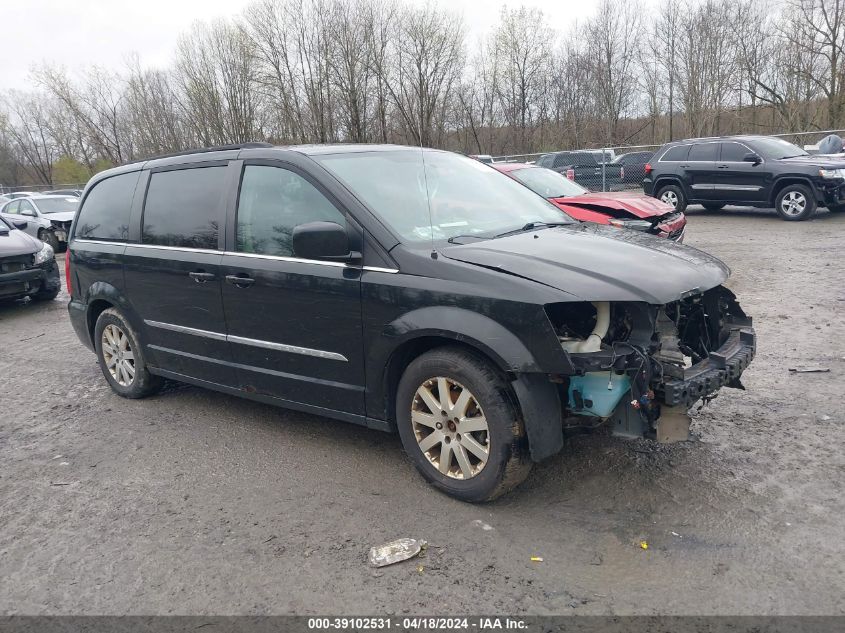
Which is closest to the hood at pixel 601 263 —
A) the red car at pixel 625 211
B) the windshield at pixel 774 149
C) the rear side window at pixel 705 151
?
the red car at pixel 625 211

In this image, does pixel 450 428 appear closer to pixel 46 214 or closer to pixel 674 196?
pixel 674 196

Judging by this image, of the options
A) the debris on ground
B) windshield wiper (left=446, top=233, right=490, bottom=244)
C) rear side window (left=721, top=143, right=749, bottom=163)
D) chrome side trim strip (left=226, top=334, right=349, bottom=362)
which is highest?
rear side window (left=721, top=143, right=749, bottom=163)

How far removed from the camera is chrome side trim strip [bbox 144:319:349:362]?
12.3 feet

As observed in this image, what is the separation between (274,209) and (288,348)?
0.88 m

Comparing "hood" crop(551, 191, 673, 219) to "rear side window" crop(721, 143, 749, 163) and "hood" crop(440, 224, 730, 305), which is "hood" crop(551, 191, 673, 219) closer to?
"hood" crop(440, 224, 730, 305)

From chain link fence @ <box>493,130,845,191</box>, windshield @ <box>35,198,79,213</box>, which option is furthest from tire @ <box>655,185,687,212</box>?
windshield @ <box>35,198,79,213</box>

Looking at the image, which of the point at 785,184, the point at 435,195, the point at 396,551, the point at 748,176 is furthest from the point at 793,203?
the point at 396,551

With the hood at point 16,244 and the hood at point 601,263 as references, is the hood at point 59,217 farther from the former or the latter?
the hood at point 601,263

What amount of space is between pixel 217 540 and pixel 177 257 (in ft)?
6.93

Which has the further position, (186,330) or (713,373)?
(186,330)

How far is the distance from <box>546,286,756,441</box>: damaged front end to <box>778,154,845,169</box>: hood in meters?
11.9

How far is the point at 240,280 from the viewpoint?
4.04 m

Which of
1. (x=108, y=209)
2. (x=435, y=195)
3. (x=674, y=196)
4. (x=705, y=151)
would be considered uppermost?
(x=705, y=151)

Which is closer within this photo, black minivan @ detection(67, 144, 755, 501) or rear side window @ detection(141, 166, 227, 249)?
black minivan @ detection(67, 144, 755, 501)
